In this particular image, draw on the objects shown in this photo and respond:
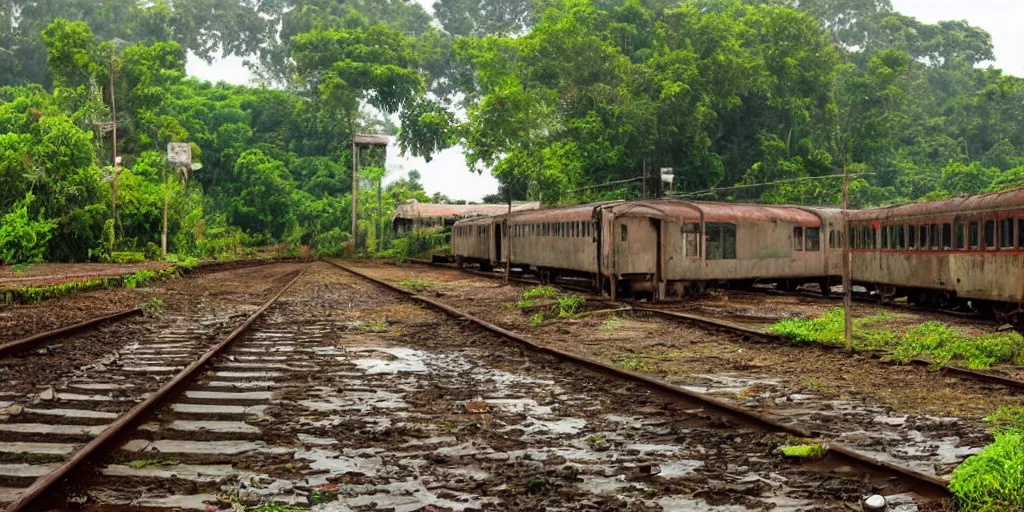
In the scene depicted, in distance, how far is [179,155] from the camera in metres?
55.1

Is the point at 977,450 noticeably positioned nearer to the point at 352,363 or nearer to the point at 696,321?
the point at 352,363

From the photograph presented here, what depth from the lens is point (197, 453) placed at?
21.8ft

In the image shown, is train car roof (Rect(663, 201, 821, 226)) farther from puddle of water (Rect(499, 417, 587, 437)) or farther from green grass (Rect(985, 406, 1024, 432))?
puddle of water (Rect(499, 417, 587, 437))

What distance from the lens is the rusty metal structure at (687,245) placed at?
23.0 metres

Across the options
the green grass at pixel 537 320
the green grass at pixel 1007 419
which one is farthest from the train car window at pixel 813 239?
the green grass at pixel 1007 419

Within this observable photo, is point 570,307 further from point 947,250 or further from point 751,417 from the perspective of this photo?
point 751,417

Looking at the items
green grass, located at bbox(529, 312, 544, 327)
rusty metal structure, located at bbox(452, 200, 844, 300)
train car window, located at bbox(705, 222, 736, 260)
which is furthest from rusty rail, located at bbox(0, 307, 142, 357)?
train car window, located at bbox(705, 222, 736, 260)

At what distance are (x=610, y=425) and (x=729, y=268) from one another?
17408 mm

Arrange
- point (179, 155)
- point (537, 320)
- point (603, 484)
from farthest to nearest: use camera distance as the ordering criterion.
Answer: point (179, 155)
point (537, 320)
point (603, 484)

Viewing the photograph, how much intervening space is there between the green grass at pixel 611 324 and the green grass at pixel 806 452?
392 inches

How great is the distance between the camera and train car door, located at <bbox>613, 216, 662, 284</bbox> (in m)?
22.8

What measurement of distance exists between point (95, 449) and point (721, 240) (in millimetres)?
19837

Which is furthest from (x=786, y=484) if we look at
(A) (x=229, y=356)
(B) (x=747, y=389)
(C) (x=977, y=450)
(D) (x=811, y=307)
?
(D) (x=811, y=307)

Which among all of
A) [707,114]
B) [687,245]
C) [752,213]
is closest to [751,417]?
[687,245]
